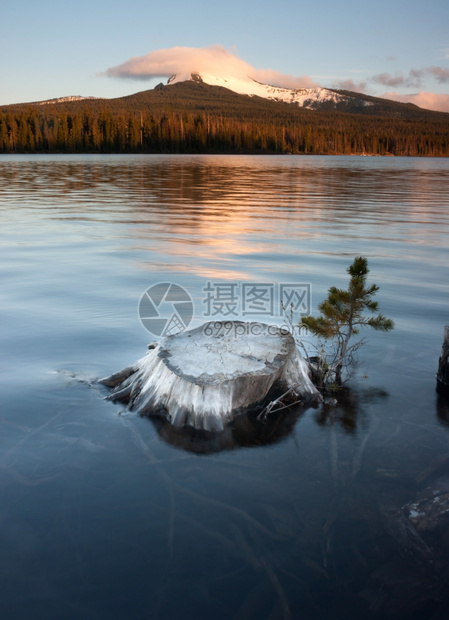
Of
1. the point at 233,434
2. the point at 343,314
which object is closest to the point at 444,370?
the point at 343,314

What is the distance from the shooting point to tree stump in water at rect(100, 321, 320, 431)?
479 centimetres

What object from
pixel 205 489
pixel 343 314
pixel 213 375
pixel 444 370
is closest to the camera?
pixel 205 489

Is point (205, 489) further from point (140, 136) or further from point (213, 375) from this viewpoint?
point (140, 136)

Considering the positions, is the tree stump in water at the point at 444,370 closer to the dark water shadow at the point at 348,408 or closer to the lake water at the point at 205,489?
the lake water at the point at 205,489

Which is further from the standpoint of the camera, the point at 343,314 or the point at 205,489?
the point at 343,314

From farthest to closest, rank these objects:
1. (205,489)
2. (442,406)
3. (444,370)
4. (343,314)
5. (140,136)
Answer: (140,136) → (343,314) → (444,370) → (442,406) → (205,489)

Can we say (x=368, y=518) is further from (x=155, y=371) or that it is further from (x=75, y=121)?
(x=75, y=121)

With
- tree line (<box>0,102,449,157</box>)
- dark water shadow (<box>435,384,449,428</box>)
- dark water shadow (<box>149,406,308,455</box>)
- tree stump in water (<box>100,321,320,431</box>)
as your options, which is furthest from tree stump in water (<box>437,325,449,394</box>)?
tree line (<box>0,102,449,157</box>)

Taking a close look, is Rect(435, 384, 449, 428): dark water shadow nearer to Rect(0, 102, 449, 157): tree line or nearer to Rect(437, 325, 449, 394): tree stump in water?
Rect(437, 325, 449, 394): tree stump in water

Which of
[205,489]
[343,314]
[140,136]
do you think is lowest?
[205,489]

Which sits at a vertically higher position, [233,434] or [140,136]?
[140,136]

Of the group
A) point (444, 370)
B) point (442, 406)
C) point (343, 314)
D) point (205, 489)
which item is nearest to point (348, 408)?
→ point (442, 406)

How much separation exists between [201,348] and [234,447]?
1047 mm

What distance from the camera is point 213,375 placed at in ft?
15.7
